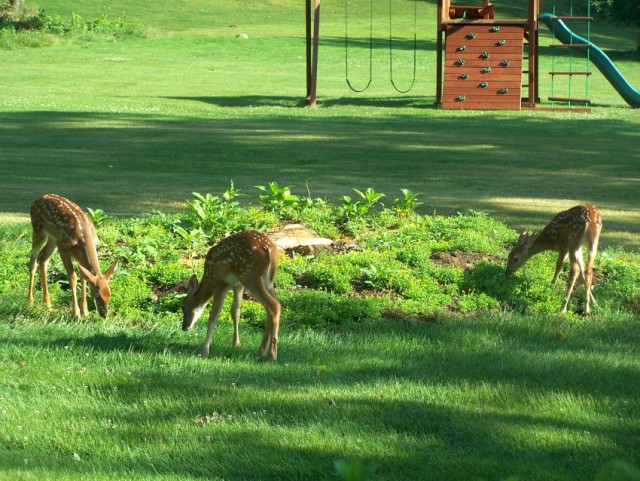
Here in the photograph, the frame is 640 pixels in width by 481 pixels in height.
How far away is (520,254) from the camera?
10016mm

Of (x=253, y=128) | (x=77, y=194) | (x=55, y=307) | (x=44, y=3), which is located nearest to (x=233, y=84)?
(x=253, y=128)

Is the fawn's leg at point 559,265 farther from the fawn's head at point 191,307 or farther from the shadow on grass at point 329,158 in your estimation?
the fawn's head at point 191,307

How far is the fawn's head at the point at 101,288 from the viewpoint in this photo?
8586mm

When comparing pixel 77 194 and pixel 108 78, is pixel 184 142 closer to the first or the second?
pixel 77 194

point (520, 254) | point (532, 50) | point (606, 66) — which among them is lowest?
point (520, 254)

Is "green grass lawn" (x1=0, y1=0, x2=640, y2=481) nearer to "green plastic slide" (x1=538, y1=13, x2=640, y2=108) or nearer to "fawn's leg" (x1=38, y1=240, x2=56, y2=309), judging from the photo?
"fawn's leg" (x1=38, y1=240, x2=56, y2=309)

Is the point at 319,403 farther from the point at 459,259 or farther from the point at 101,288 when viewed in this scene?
the point at 459,259

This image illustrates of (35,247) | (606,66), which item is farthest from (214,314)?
(606,66)

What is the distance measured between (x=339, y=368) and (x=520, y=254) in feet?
10.9

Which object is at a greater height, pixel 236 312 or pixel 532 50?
pixel 532 50

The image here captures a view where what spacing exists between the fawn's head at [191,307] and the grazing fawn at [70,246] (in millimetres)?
880

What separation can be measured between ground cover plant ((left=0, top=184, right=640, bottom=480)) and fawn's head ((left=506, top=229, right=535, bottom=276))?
0.37 ft

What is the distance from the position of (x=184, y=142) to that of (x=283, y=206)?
9.97 meters

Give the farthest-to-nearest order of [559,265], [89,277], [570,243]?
[559,265] < [570,243] < [89,277]
